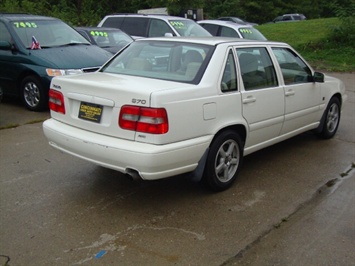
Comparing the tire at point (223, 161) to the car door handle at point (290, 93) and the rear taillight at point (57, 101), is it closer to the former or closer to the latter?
the car door handle at point (290, 93)

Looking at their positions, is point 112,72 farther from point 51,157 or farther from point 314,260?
point 314,260

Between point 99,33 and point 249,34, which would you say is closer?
point 99,33

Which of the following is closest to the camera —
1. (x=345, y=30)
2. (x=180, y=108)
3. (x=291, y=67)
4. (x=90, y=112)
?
(x=180, y=108)

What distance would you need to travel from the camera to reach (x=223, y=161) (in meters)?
4.32

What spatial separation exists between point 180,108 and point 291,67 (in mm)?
2321

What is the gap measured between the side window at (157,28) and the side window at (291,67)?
6.54 metres

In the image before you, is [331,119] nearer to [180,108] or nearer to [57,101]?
[180,108]

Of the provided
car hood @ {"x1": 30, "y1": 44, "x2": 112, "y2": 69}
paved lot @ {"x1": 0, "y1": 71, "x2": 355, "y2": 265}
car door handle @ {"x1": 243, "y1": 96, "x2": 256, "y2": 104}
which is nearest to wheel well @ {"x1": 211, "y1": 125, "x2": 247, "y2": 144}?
car door handle @ {"x1": 243, "y1": 96, "x2": 256, "y2": 104}

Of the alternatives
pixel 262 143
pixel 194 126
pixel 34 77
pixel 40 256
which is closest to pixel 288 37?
pixel 34 77

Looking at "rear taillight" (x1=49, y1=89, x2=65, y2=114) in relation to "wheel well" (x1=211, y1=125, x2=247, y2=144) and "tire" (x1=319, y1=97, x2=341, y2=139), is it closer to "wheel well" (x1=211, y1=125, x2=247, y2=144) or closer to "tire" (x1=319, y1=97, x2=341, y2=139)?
"wheel well" (x1=211, y1=125, x2=247, y2=144)

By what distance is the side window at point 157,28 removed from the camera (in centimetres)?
1164

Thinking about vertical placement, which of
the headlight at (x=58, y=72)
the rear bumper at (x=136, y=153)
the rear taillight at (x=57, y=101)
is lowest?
the rear bumper at (x=136, y=153)

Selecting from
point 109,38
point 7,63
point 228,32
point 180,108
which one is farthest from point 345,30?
point 180,108

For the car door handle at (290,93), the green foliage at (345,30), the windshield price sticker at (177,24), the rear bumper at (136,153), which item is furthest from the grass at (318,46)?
the rear bumper at (136,153)
